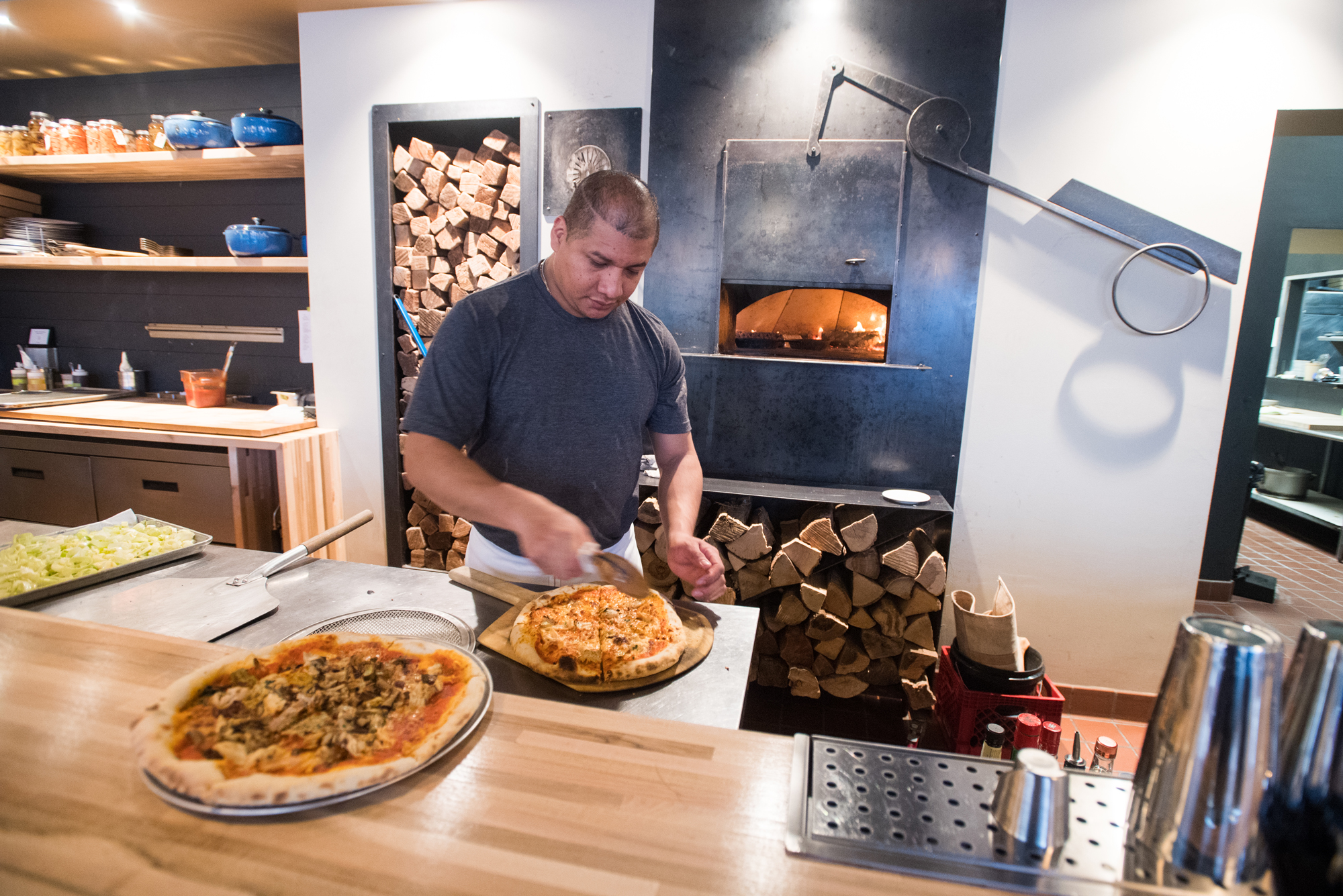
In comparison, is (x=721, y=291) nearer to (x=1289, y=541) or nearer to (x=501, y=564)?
(x=501, y=564)

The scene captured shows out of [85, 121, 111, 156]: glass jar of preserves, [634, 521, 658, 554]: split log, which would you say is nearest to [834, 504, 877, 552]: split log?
[634, 521, 658, 554]: split log

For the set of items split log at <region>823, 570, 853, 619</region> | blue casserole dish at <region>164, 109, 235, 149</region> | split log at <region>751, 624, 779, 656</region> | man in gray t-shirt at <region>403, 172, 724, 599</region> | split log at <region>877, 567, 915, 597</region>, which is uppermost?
blue casserole dish at <region>164, 109, 235, 149</region>

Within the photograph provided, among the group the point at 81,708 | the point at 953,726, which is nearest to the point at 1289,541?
the point at 953,726

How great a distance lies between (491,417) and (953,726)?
2.24 meters

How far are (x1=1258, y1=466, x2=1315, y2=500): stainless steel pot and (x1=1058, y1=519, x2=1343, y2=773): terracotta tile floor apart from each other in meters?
0.39

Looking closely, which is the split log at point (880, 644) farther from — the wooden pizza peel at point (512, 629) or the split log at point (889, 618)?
the wooden pizza peel at point (512, 629)

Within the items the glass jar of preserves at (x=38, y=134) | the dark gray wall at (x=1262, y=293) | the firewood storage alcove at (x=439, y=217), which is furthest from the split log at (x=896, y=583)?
the glass jar of preserves at (x=38, y=134)

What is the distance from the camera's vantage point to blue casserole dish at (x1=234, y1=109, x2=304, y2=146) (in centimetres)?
348

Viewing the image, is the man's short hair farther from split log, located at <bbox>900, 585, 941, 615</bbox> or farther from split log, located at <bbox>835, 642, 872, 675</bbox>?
split log, located at <bbox>835, 642, 872, 675</bbox>

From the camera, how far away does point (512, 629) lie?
1.46 meters

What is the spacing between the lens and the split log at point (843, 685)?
306cm

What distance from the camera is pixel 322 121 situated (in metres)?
3.52

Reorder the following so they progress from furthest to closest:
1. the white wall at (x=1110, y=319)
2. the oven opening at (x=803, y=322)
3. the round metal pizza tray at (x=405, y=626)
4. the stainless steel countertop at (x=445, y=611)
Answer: the oven opening at (x=803, y=322) < the white wall at (x=1110, y=319) < the round metal pizza tray at (x=405, y=626) < the stainless steel countertop at (x=445, y=611)

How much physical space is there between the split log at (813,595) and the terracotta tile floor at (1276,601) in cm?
116
